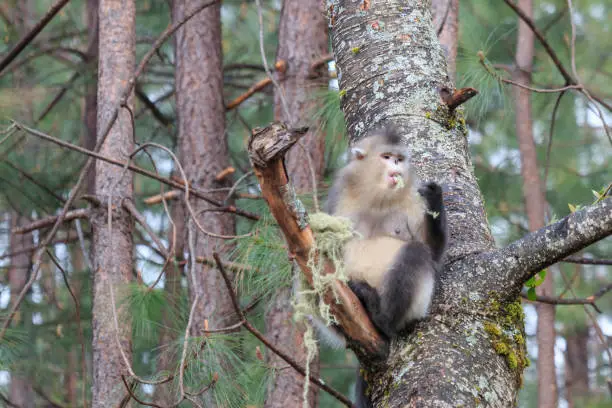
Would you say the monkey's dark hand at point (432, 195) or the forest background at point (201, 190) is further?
the forest background at point (201, 190)

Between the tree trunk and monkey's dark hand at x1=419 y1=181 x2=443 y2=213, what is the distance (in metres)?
0.15

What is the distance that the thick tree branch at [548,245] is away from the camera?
2.46 meters

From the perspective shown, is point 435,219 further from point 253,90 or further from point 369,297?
point 253,90

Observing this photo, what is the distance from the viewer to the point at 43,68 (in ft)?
29.1

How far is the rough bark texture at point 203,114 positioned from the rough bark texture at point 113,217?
0.79m

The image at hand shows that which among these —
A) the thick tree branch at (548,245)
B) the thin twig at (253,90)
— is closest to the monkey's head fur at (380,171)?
the thick tree branch at (548,245)

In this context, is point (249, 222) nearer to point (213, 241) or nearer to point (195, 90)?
point (213, 241)

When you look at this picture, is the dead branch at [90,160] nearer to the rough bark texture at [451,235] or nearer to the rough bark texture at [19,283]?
the rough bark texture at [451,235]

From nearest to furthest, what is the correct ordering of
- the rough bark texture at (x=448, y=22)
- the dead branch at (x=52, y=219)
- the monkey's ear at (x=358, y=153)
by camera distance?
the monkey's ear at (x=358, y=153) < the dead branch at (x=52, y=219) < the rough bark texture at (x=448, y=22)

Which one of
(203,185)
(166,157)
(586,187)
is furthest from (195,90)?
(586,187)

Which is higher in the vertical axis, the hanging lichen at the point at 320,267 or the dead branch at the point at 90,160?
the dead branch at the point at 90,160

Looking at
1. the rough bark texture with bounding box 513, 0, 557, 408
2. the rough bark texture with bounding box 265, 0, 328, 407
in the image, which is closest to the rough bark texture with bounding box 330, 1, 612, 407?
the rough bark texture with bounding box 265, 0, 328, 407

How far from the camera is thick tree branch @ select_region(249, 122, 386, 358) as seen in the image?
7.41 feet

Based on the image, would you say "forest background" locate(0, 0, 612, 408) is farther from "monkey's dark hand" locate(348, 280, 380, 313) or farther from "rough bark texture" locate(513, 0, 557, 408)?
"monkey's dark hand" locate(348, 280, 380, 313)
